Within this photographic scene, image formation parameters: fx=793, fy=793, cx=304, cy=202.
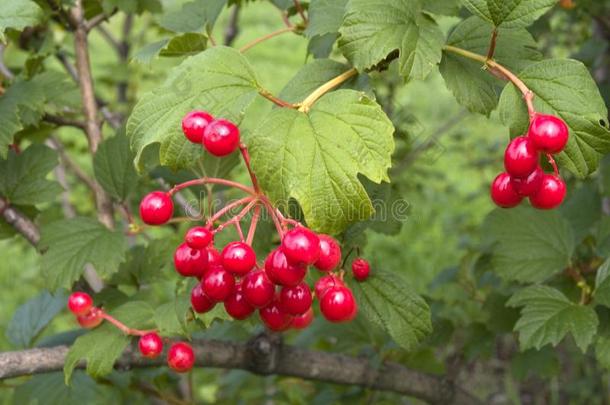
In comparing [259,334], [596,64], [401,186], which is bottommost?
[401,186]

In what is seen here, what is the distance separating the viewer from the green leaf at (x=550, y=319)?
5.58ft

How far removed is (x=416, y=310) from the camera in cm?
170

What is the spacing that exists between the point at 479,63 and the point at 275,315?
61 centimetres

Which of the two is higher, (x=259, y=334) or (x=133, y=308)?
(x=133, y=308)

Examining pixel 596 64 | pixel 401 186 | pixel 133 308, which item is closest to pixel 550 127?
pixel 133 308

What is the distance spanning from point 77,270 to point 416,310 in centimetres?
78

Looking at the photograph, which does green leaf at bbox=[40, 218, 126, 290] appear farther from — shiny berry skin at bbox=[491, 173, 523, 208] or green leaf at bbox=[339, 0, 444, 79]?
shiny berry skin at bbox=[491, 173, 523, 208]

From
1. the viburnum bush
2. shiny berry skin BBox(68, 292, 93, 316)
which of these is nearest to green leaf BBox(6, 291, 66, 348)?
the viburnum bush

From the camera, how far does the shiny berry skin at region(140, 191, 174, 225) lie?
1366 millimetres

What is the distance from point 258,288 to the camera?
51.6 inches

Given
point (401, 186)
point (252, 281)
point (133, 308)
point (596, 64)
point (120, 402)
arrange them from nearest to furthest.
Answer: point (252, 281)
point (133, 308)
point (120, 402)
point (596, 64)
point (401, 186)

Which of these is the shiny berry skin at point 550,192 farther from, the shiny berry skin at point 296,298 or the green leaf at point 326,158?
the shiny berry skin at point 296,298

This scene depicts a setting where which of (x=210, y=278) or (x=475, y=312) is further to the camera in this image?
(x=475, y=312)

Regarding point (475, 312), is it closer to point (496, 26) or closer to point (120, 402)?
point (120, 402)
